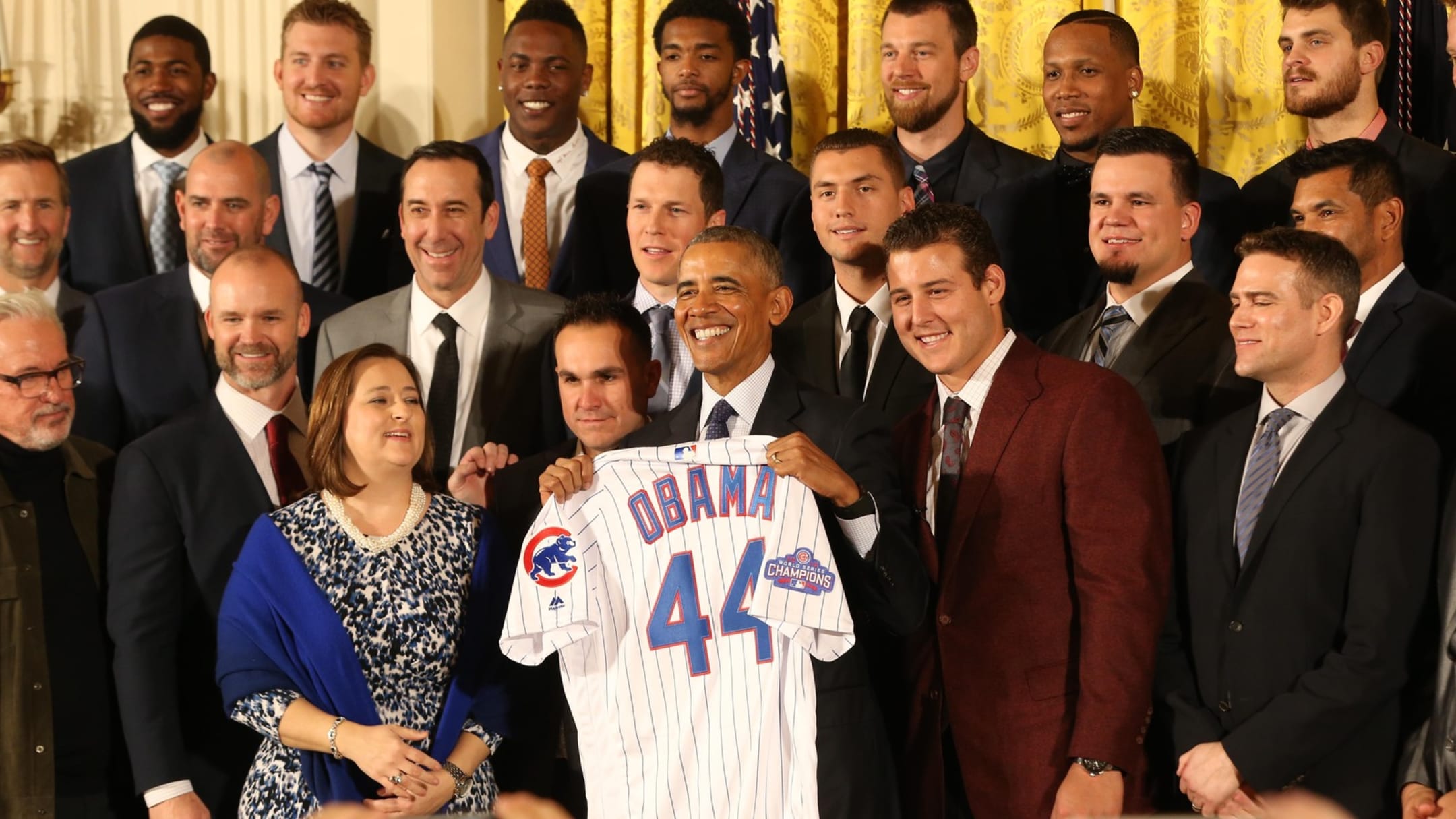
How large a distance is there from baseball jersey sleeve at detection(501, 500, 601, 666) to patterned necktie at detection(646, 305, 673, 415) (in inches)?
42.8

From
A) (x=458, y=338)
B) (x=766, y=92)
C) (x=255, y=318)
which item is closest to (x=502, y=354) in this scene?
(x=458, y=338)

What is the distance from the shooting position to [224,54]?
6934mm

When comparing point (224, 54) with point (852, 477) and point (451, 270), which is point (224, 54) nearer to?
point (451, 270)

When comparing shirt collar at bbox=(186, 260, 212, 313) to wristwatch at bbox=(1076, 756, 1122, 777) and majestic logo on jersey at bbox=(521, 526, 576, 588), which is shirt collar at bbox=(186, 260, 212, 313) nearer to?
majestic logo on jersey at bbox=(521, 526, 576, 588)

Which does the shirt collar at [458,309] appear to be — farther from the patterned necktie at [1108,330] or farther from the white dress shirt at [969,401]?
the patterned necktie at [1108,330]

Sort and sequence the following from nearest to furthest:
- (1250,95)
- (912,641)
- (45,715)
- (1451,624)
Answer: (1451,624) → (912,641) → (45,715) → (1250,95)

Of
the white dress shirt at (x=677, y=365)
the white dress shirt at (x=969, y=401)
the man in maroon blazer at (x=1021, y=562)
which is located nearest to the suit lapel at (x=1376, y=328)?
the man in maroon blazer at (x=1021, y=562)

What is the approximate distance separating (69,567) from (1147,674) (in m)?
2.83

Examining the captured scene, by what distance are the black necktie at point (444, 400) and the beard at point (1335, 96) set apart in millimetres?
2823

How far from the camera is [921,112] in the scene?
220 inches

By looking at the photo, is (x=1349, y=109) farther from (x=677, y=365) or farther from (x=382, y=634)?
(x=382, y=634)

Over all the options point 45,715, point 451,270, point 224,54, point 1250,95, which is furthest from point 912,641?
point 224,54

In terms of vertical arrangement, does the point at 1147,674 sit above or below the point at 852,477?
below

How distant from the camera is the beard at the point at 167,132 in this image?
622 cm
